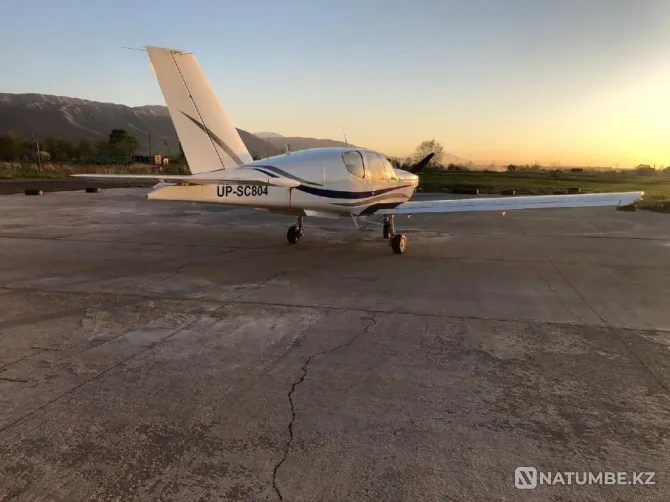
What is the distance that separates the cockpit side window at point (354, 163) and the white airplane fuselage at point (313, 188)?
0.03m

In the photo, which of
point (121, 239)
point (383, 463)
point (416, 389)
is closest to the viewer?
point (383, 463)

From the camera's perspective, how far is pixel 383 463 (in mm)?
3479

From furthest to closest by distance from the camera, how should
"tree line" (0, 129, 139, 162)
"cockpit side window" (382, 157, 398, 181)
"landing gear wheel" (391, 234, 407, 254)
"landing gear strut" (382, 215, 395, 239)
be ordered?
"tree line" (0, 129, 139, 162), "cockpit side window" (382, 157, 398, 181), "landing gear strut" (382, 215, 395, 239), "landing gear wheel" (391, 234, 407, 254)

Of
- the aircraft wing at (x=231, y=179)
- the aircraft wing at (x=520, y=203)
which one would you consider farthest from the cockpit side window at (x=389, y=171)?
the aircraft wing at (x=231, y=179)

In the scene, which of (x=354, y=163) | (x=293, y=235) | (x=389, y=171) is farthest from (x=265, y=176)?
(x=389, y=171)

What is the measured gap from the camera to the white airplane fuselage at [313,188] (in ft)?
37.5

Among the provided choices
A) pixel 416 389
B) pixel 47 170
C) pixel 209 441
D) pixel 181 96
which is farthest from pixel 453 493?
pixel 47 170

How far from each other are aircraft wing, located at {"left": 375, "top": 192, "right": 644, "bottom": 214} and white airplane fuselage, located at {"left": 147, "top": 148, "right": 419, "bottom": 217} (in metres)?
0.91

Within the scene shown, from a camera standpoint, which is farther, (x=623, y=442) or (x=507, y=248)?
(x=507, y=248)

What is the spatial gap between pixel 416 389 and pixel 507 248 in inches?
434

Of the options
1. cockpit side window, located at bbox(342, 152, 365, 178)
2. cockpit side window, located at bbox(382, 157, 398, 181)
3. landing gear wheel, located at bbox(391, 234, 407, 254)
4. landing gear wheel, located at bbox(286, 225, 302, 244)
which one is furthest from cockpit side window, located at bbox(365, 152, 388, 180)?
landing gear wheel, located at bbox(286, 225, 302, 244)

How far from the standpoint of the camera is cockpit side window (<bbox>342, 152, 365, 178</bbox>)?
12984 mm

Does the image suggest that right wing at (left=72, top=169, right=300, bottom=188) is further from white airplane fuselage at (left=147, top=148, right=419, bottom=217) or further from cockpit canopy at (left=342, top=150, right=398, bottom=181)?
cockpit canopy at (left=342, top=150, right=398, bottom=181)

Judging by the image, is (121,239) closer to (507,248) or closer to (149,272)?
(149,272)
